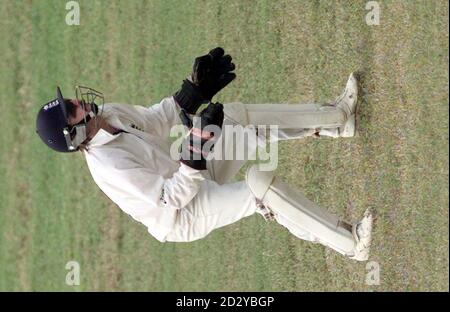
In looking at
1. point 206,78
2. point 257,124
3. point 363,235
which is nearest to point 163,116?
point 206,78

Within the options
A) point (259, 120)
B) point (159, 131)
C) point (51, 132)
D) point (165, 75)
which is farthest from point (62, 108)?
point (165, 75)

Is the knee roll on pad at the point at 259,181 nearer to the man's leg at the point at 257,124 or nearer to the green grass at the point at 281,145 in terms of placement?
the man's leg at the point at 257,124

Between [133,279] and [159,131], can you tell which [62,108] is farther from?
[133,279]

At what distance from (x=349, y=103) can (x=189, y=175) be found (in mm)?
1955

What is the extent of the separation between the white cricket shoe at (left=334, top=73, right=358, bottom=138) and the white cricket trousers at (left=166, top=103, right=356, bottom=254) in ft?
0.35

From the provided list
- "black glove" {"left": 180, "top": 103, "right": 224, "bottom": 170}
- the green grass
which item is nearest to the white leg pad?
"black glove" {"left": 180, "top": 103, "right": 224, "bottom": 170}

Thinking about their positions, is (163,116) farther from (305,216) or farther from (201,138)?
(305,216)

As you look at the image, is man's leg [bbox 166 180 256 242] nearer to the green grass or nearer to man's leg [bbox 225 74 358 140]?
man's leg [bbox 225 74 358 140]

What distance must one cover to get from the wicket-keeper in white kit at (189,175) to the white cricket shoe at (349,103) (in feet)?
1.32

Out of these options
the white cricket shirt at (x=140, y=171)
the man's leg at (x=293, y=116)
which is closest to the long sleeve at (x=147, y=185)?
the white cricket shirt at (x=140, y=171)

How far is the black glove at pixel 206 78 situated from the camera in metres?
6.17

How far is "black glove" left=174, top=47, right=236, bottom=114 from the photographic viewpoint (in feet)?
20.2

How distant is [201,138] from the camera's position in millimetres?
5320

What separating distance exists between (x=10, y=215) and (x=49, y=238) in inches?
52.1
